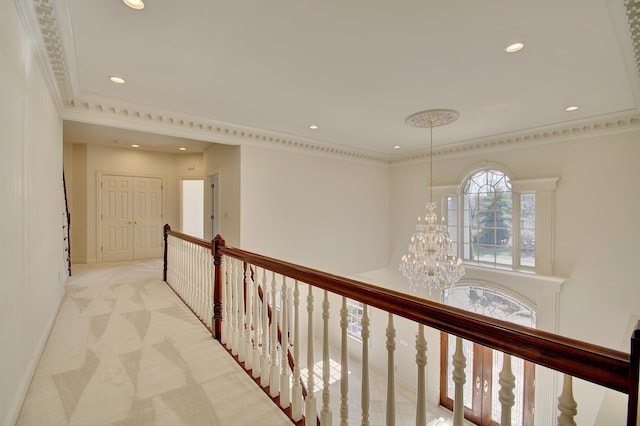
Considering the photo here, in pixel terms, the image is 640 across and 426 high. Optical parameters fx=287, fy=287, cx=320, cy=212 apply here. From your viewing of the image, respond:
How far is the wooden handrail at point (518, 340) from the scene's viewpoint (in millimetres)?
673

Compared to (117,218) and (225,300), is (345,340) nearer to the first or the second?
(225,300)

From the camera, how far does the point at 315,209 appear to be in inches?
231

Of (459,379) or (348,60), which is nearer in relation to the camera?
(459,379)

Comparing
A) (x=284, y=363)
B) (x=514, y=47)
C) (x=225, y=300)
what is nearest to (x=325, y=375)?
(x=284, y=363)

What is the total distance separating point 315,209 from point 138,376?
166 inches

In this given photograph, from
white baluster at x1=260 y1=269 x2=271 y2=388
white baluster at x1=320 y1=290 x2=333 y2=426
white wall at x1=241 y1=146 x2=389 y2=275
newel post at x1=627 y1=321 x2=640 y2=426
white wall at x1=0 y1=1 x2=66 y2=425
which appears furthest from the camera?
white wall at x1=241 y1=146 x2=389 y2=275

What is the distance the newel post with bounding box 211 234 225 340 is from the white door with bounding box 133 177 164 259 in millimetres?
5332

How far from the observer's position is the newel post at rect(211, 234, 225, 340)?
250cm

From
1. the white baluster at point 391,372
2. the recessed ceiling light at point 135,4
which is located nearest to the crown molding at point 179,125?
the recessed ceiling light at point 135,4

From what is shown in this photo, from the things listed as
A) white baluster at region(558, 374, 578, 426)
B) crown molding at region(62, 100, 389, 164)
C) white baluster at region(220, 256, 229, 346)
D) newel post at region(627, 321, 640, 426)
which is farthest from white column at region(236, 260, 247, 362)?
crown molding at region(62, 100, 389, 164)

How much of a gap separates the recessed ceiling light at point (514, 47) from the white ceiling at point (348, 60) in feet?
0.17

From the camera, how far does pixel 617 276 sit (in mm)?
4020

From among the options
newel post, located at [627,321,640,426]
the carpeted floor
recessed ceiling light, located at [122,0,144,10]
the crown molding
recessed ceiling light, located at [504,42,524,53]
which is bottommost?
the carpeted floor

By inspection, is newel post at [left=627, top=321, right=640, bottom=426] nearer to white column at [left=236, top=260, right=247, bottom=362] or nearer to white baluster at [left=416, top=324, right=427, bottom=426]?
white baluster at [left=416, top=324, right=427, bottom=426]
